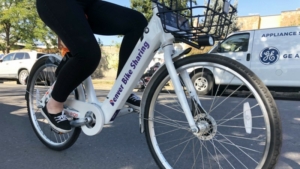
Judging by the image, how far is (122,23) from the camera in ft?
7.50

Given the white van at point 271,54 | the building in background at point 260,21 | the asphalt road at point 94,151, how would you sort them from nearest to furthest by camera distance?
the asphalt road at point 94,151
the white van at point 271,54
the building in background at point 260,21

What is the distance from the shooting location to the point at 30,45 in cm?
2083

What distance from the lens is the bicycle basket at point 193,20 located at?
164 cm

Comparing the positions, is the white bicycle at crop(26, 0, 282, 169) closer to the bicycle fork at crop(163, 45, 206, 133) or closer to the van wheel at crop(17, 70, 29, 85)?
the bicycle fork at crop(163, 45, 206, 133)

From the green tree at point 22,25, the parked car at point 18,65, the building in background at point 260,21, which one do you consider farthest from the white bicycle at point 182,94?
the building in background at point 260,21

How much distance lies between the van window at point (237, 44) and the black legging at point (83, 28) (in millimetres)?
6595

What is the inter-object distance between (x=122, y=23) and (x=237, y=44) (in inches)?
265

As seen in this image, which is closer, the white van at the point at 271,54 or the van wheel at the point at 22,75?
the white van at the point at 271,54

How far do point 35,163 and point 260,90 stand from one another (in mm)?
2014

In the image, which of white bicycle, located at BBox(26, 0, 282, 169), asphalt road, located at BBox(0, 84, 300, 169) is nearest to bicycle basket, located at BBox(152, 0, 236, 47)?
white bicycle, located at BBox(26, 0, 282, 169)

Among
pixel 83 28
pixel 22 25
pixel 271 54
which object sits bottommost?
pixel 83 28

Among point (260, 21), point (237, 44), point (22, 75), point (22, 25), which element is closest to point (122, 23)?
point (237, 44)

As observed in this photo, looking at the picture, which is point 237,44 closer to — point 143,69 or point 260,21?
point 143,69

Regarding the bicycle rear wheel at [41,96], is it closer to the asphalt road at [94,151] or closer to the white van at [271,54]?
the asphalt road at [94,151]
